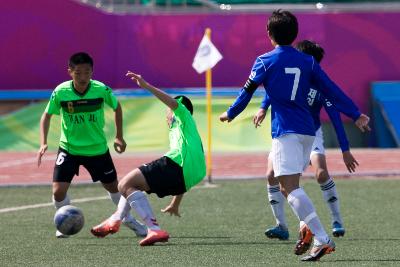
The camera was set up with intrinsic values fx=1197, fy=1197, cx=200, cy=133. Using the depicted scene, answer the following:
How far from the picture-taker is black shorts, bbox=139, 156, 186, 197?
10.8 metres

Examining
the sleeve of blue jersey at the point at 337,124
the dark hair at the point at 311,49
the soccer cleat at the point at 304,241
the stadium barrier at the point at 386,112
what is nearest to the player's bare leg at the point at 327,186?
the sleeve of blue jersey at the point at 337,124

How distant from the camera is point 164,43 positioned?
25.6 m

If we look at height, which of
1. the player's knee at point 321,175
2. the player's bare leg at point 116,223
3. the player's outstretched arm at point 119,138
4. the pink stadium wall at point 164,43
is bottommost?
the pink stadium wall at point 164,43

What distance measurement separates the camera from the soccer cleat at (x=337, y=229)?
11602 mm

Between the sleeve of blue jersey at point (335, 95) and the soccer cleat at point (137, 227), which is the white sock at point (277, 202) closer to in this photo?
the soccer cleat at point (137, 227)

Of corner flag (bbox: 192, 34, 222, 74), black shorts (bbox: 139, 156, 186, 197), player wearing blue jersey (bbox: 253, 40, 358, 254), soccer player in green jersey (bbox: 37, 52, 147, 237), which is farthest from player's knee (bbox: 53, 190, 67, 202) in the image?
corner flag (bbox: 192, 34, 222, 74)

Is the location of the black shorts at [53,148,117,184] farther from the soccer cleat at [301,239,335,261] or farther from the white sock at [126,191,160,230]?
the soccer cleat at [301,239,335,261]

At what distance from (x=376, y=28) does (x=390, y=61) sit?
76 centimetres

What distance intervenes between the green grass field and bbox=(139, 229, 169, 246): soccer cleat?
0.10m

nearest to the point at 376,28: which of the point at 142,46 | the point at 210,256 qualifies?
the point at 142,46

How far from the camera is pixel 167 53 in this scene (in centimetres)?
2559

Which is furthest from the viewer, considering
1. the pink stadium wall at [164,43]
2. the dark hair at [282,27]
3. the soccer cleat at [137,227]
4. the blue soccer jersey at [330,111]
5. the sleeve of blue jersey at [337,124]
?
the pink stadium wall at [164,43]

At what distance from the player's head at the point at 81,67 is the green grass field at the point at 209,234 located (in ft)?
5.08

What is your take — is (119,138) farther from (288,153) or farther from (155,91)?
(288,153)
